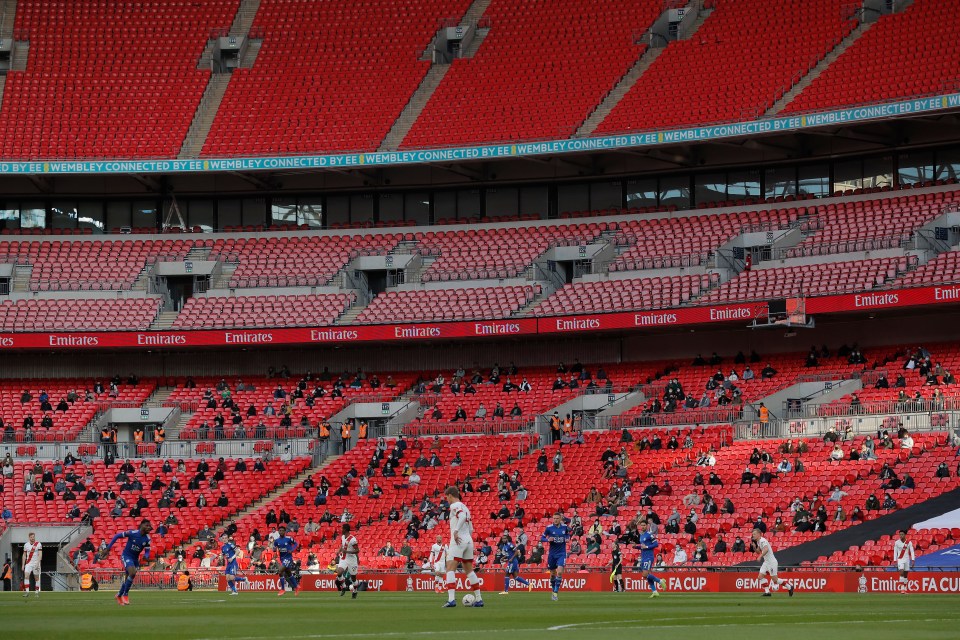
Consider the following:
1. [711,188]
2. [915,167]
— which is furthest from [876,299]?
[711,188]

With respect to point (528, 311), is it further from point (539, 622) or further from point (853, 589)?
point (539, 622)

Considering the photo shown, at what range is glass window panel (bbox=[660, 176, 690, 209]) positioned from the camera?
60188 millimetres

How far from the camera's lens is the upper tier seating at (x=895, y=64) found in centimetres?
5303

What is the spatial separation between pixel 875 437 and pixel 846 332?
33.5 feet

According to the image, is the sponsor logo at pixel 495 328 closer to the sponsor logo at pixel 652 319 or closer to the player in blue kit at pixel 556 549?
the sponsor logo at pixel 652 319

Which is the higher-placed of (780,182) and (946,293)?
(780,182)

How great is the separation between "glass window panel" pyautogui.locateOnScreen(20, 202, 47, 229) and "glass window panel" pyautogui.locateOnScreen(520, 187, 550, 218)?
20.9 metres

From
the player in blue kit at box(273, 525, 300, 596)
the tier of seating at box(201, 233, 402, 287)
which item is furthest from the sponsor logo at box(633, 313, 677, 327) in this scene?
the player in blue kit at box(273, 525, 300, 596)

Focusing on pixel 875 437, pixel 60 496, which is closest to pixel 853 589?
pixel 875 437

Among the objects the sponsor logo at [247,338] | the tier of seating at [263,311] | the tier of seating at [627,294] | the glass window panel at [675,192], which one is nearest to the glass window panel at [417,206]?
the tier of seating at [263,311]

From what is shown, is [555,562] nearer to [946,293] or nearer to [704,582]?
[704,582]

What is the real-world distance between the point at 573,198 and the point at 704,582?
30354 millimetres

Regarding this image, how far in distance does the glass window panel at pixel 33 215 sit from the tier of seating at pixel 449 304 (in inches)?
637

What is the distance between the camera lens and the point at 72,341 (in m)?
57.7
